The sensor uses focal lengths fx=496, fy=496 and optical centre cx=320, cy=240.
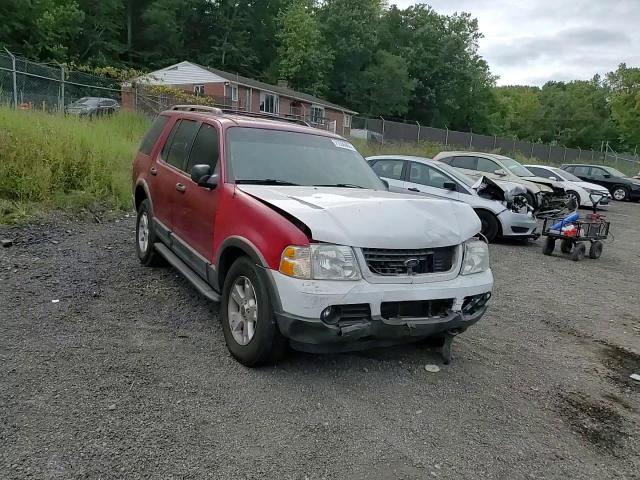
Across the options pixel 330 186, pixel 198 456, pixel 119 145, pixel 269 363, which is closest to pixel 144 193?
pixel 330 186

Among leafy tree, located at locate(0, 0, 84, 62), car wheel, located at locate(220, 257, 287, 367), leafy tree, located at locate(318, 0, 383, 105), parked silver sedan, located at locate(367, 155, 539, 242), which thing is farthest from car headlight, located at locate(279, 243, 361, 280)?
leafy tree, located at locate(318, 0, 383, 105)

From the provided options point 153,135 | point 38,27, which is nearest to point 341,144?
point 153,135

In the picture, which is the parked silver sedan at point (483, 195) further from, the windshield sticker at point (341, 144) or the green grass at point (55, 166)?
the green grass at point (55, 166)

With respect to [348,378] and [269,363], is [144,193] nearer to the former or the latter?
[269,363]

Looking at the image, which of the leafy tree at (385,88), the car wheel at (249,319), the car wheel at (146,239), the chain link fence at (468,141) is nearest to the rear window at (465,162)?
the car wheel at (146,239)

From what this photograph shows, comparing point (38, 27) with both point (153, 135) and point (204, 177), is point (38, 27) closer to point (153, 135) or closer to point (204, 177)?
point (153, 135)

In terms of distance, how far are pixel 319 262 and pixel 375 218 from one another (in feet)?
1.72

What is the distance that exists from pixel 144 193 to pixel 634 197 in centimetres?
2532

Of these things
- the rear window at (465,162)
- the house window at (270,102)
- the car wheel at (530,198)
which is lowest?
the car wheel at (530,198)

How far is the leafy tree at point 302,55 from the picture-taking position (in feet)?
175

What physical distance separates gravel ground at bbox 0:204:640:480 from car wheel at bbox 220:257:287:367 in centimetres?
14

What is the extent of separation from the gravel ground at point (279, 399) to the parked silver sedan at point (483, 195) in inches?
170

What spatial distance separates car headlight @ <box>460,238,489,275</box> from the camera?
3730mm

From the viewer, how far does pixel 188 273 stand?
4574 millimetres
